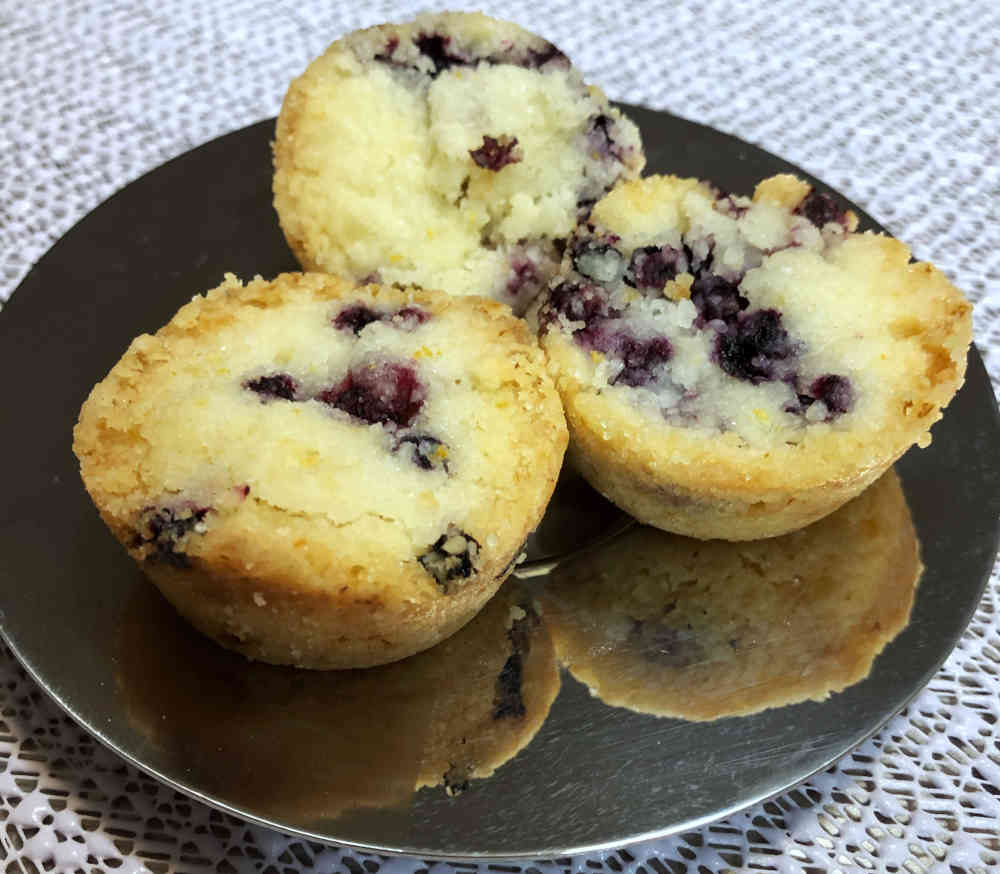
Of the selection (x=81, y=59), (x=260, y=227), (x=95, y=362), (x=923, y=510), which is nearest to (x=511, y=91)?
(x=260, y=227)

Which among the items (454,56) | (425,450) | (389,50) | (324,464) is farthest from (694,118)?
(324,464)

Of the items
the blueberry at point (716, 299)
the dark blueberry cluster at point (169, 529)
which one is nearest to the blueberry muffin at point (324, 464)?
the dark blueberry cluster at point (169, 529)

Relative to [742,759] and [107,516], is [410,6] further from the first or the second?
[742,759]

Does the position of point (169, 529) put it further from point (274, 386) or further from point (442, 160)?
point (442, 160)

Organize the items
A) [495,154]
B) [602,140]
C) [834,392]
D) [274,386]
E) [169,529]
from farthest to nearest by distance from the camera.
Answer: [602,140] < [495,154] < [834,392] < [274,386] < [169,529]

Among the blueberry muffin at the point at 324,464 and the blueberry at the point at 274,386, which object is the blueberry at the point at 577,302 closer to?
the blueberry muffin at the point at 324,464
